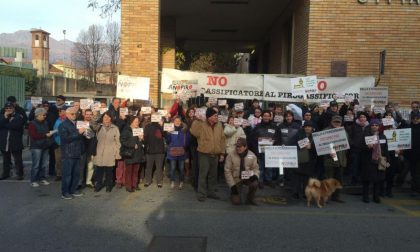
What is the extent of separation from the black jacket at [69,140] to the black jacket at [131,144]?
3.11 feet

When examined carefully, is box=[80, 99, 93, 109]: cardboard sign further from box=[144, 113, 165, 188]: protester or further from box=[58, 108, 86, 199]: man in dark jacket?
box=[144, 113, 165, 188]: protester

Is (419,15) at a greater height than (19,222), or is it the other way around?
(419,15)

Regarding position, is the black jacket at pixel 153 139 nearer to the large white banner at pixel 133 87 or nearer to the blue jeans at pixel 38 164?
the large white banner at pixel 133 87

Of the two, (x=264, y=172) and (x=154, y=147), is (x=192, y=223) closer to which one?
(x=154, y=147)

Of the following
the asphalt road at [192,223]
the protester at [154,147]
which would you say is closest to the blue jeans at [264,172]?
the asphalt road at [192,223]

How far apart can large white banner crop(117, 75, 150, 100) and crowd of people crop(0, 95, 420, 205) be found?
507 millimetres

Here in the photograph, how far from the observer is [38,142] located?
9.59m

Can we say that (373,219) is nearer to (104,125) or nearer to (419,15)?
(104,125)

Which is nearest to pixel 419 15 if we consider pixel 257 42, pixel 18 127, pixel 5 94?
pixel 18 127

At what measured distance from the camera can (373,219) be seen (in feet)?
24.6

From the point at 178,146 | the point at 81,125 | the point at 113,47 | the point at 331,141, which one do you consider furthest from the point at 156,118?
the point at 113,47

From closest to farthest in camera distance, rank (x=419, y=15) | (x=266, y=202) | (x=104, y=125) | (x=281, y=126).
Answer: (x=266, y=202)
(x=104, y=125)
(x=281, y=126)
(x=419, y=15)

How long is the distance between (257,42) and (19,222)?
69.9ft

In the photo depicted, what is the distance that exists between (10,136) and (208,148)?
4.83m
